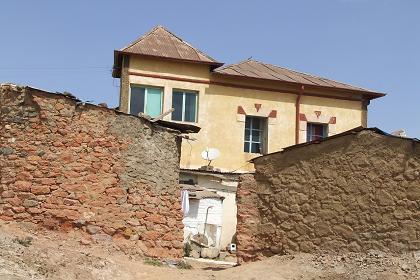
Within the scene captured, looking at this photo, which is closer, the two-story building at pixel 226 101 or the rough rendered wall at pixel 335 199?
the rough rendered wall at pixel 335 199

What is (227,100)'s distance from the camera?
75.7 feet

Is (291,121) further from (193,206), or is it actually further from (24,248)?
(24,248)

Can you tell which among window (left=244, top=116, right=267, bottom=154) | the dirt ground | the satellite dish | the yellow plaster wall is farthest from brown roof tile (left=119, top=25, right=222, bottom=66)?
the dirt ground

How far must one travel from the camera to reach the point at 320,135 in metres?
24.3

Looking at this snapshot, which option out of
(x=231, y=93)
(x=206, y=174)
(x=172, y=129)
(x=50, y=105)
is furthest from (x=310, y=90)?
(x=50, y=105)

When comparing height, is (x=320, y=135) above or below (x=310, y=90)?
below

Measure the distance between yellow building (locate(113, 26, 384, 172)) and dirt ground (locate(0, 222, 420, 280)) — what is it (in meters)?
10.1

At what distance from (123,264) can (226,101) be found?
39.7ft

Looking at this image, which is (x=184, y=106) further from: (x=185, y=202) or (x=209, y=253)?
(x=209, y=253)

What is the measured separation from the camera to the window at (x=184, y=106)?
2245cm

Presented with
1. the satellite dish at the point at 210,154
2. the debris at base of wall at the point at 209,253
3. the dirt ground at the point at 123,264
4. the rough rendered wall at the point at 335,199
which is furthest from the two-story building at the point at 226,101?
the dirt ground at the point at 123,264

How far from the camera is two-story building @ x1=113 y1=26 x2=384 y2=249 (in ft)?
72.7

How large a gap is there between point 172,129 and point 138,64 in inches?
372

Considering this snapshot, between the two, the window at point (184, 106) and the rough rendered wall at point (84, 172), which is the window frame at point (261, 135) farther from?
the rough rendered wall at point (84, 172)
